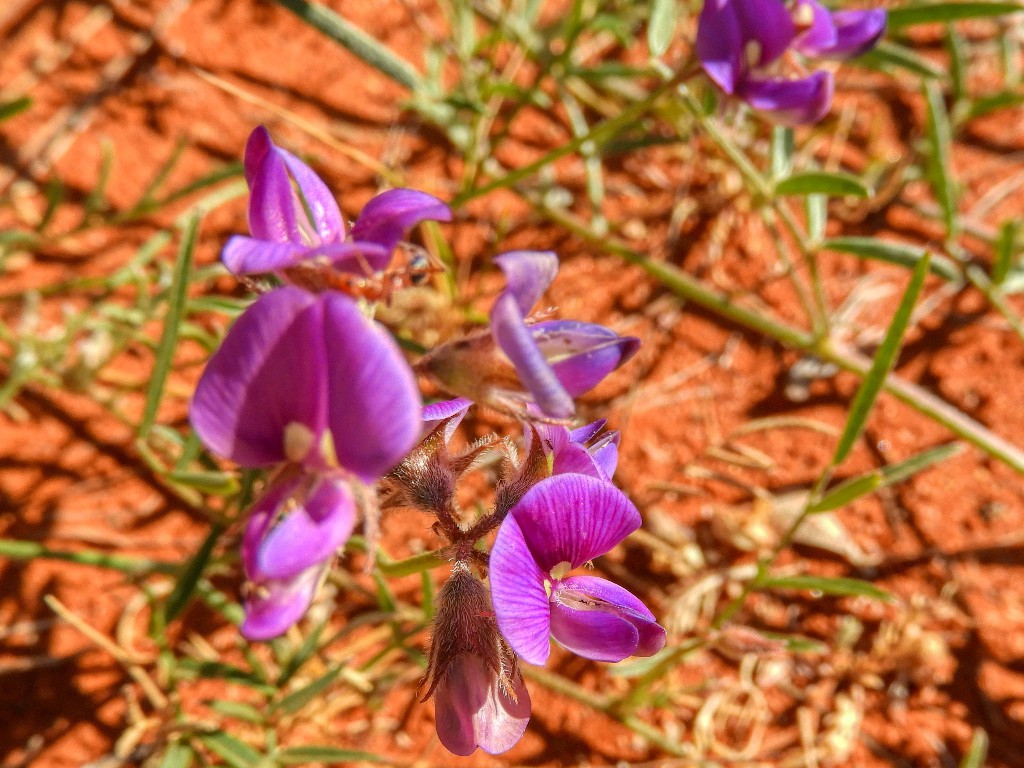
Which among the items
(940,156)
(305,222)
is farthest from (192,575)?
(940,156)

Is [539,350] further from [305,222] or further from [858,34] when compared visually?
[858,34]

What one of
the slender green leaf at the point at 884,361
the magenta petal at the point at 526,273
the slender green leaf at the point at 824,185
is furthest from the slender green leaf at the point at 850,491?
the magenta petal at the point at 526,273

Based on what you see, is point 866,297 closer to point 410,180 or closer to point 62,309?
point 410,180

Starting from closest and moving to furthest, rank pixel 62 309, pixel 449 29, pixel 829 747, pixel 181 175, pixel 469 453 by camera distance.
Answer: pixel 469 453 < pixel 829 747 < pixel 62 309 < pixel 181 175 < pixel 449 29

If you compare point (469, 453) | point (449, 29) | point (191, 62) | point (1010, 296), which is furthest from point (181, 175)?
point (1010, 296)

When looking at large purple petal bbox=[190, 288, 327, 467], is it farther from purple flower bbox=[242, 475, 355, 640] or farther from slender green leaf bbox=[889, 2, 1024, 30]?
slender green leaf bbox=[889, 2, 1024, 30]
